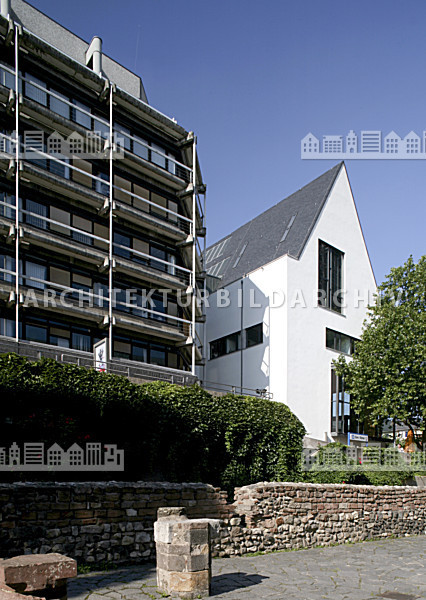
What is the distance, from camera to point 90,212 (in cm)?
2811

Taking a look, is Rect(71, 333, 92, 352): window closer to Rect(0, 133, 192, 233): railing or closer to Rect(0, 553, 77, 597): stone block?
Rect(0, 133, 192, 233): railing

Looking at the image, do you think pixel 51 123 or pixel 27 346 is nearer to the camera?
pixel 27 346

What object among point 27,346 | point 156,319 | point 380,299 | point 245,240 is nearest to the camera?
point 27,346

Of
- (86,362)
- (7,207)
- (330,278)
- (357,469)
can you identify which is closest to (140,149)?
(7,207)

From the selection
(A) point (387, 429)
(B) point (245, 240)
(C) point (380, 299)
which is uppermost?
(B) point (245, 240)

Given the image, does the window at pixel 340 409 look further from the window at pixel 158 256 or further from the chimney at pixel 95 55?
the chimney at pixel 95 55

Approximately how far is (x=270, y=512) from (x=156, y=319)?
17.5 m

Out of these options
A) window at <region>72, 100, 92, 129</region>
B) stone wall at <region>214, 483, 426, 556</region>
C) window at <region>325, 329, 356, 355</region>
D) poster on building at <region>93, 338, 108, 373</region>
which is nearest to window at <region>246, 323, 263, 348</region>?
window at <region>325, 329, 356, 355</region>

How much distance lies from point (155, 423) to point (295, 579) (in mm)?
7590

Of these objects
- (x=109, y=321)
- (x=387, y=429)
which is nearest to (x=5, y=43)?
Answer: (x=109, y=321)

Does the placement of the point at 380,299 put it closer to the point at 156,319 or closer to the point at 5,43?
the point at 156,319

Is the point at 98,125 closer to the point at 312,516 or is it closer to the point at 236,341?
the point at 236,341

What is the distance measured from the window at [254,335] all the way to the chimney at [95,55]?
649 inches

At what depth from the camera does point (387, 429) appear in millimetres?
37000
